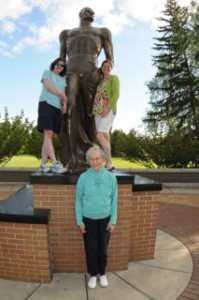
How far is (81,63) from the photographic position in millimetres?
5203

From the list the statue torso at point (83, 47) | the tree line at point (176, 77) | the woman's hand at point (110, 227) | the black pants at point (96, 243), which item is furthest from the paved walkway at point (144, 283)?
the tree line at point (176, 77)

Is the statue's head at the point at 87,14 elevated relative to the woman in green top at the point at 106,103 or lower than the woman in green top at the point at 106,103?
elevated

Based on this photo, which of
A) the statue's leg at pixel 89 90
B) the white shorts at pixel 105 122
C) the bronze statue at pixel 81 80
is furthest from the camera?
the statue's leg at pixel 89 90

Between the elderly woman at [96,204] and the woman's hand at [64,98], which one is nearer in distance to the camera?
the elderly woman at [96,204]

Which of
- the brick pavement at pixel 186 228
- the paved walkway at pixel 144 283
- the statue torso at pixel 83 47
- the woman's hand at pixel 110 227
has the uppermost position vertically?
the statue torso at pixel 83 47

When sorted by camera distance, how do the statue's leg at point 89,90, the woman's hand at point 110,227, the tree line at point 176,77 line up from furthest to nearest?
the tree line at point 176,77, the statue's leg at point 89,90, the woman's hand at point 110,227

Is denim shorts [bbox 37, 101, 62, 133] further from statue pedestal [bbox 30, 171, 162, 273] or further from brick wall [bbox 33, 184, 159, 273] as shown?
brick wall [bbox 33, 184, 159, 273]

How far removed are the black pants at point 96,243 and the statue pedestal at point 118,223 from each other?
410mm

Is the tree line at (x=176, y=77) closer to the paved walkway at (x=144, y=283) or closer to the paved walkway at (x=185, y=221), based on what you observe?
the paved walkway at (x=185, y=221)

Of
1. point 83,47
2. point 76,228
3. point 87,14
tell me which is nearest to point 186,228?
point 76,228

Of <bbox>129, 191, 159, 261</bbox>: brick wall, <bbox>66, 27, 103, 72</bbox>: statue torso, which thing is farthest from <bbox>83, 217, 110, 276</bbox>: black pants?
<bbox>66, 27, 103, 72</bbox>: statue torso

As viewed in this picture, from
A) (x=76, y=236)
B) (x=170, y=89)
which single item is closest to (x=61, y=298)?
(x=76, y=236)

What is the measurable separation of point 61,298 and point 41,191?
1.17 metres

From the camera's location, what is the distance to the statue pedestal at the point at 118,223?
4.17 meters
